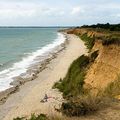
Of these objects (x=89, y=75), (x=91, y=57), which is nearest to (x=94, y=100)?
(x=89, y=75)

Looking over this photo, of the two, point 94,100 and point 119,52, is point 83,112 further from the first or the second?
point 119,52

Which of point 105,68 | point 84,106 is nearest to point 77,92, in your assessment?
point 105,68

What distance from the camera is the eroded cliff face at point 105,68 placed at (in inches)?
725

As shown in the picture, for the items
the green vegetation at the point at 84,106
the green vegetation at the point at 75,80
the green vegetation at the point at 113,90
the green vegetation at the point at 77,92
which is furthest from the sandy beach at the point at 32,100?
the green vegetation at the point at 84,106

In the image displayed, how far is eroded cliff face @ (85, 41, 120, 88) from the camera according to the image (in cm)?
1842

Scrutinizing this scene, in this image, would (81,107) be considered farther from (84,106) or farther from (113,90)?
(113,90)

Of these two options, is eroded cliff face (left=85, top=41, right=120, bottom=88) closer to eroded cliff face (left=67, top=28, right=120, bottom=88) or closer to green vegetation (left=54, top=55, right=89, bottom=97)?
eroded cliff face (left=67, top=28, right=120, bottom=88)

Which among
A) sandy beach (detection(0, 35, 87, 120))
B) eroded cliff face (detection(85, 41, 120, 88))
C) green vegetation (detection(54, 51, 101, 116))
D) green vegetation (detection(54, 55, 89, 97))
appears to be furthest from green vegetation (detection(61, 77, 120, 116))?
eroded cliff face (detection(85, 41, 120, 88))

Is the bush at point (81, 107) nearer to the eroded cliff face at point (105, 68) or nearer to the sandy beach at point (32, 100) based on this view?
the sandy beach at point (32, 100)

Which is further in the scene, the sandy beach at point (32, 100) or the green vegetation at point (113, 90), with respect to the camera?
the sandy beach at point (32, 100)

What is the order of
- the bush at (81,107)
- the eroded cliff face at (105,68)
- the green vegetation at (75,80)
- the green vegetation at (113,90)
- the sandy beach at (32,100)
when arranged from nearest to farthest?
the bush at (81,107) → the green vegetation at (113,90) → the sandy beach at (32,100) → the eroded cliff face at (105,68) → the green vegetation at (75,80)

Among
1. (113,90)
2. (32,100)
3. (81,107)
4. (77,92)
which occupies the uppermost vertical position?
(81,107)

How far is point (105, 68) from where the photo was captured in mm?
19359

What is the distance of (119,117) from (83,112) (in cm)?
104
